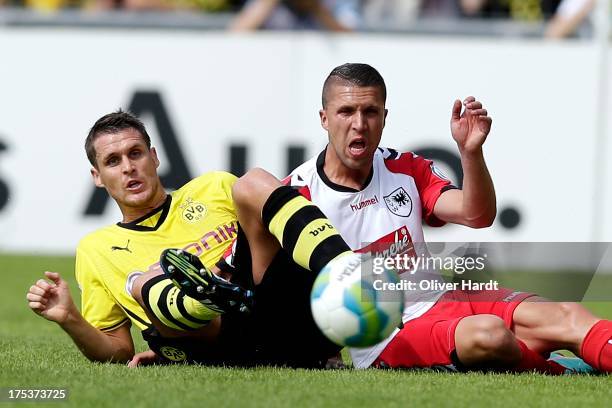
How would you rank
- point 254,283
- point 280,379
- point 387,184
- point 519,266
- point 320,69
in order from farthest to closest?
point 320,69, point 519,266, point 387,184, point 254,283, point 280,379

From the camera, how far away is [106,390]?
15.5ft

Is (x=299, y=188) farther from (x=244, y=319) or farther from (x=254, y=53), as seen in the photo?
(x=254, y=53)

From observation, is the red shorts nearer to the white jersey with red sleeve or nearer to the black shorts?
the white jersey with red sleeve

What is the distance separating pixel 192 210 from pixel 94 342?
92 centimetres

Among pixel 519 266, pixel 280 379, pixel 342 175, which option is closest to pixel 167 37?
pixel 519 266

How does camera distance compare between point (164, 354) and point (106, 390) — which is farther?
point (164, 354)

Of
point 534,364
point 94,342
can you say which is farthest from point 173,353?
point 534,364

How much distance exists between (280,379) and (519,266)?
20.4ft

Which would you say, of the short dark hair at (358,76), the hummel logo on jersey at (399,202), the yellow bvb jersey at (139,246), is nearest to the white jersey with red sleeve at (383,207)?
the hummel logo on jersey at (399,202)

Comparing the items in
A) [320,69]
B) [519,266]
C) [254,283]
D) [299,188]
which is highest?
[320,69]

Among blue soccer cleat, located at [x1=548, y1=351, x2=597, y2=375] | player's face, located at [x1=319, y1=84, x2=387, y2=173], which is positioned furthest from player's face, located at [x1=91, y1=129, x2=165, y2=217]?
blue soccer cleat, located at [x1=548, y1=351, x2=597, y2=375]

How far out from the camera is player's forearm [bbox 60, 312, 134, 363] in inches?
213

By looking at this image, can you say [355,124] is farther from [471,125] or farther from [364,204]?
[471,125]

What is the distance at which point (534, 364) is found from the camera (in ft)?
18.1
